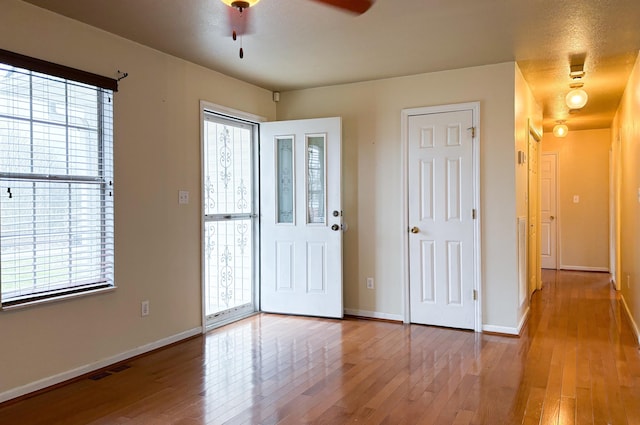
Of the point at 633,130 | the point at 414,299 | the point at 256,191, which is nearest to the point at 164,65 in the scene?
the point at 256,191

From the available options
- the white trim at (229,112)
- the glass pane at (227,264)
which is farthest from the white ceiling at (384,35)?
the glass pane at (227,264)

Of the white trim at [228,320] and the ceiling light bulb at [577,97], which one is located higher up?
the ceiling light bulb at [577,97]

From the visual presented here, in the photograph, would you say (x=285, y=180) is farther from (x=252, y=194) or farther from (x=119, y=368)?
(x=119, y=368)

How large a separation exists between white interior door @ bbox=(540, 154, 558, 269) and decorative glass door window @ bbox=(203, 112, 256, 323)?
5.64m

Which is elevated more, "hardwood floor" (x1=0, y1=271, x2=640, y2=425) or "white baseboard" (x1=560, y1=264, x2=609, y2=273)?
"white baseboard" (x1=560, y1=264, x2=609, y2=273)

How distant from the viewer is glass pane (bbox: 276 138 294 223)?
5016 mm

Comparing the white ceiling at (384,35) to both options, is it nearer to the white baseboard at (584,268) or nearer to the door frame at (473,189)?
the door frame at (473,189)

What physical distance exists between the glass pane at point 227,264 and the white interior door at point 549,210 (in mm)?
5672

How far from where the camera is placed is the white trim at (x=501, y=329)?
167 inches

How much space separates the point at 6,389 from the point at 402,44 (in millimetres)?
3497

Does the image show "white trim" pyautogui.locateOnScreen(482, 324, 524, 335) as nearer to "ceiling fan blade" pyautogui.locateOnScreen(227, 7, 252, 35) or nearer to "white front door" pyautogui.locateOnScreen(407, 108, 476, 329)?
"white front door" pyautogui.locateOnScreen(407, 108, 476, 329)

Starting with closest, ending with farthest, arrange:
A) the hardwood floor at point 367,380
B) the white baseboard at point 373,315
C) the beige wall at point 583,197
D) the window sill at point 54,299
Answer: the hardwood floor at point 367,380 → the window sill at point 54,299 → the white baseboard at point 373,315 → the beige wall at point 583,197

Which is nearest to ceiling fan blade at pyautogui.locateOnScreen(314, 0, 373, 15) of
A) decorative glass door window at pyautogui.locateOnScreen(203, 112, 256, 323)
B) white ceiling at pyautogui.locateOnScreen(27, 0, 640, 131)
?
white ceiling at pyautogui.locateOnScreen(27, 0, 640, 131)

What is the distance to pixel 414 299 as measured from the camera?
4656 millimetres
